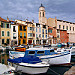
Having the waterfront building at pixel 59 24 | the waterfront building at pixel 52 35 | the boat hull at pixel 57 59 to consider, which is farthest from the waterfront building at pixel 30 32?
the boat hull at pixel 57 59

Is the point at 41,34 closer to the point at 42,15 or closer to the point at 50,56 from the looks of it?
the point at 42,15

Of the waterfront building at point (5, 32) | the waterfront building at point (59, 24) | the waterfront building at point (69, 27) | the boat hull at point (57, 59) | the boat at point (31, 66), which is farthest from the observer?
the waterfront building at point (69, 27)

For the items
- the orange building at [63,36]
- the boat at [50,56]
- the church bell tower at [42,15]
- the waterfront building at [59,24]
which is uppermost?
the church bell tower at [42,15]

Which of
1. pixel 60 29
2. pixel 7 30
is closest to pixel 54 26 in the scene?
pixel 60 29

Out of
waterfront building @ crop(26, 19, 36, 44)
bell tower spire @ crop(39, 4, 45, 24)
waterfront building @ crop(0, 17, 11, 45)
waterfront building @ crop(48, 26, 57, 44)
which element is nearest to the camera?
waterfront building @ crop(0, 17, 11, 45)

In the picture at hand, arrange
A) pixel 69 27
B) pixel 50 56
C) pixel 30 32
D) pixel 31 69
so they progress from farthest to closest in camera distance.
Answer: pixel 69 27 → pixel 30 32 → pixel 50 56 → pixel 31 69

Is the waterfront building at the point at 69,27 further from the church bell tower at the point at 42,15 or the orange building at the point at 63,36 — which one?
the church bell tower at the point at 42,15

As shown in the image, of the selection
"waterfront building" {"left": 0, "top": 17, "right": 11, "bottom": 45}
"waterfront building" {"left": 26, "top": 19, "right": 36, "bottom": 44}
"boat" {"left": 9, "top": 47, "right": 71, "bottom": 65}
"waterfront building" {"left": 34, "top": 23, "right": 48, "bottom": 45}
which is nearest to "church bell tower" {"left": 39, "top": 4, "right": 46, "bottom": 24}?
"waterfront building" {"left": 34, "top": 23, "right": 48, "bottom": 45}

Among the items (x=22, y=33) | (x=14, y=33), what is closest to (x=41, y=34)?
(x=22, y=33)

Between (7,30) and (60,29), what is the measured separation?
30924 millimetres

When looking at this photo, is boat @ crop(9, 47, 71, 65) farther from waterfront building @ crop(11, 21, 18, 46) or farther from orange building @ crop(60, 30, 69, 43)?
orange building @ crop(60, 30, 69, 43)

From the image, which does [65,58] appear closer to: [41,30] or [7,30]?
[7,30]

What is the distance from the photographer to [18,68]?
15.8 m

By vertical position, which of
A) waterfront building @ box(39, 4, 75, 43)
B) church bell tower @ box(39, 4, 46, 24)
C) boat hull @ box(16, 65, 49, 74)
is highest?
church bell tower @ box(39, 4, 46, 24)
